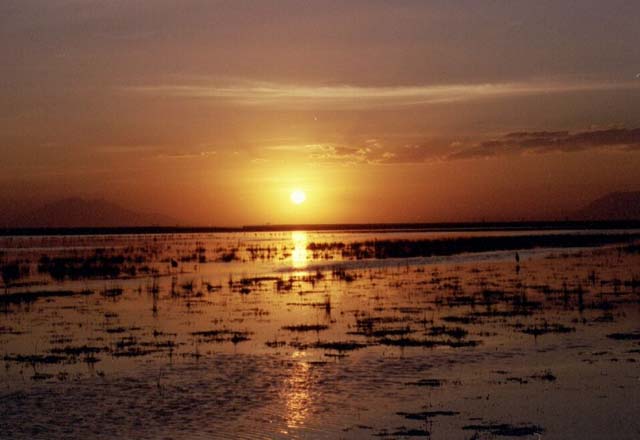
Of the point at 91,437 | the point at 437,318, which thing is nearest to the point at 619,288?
the point at 437,318

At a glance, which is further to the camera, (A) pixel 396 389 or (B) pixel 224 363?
(B) pixel 224 363

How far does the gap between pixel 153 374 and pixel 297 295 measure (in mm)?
16541

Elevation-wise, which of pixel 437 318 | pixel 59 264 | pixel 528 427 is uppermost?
pixel 59 264

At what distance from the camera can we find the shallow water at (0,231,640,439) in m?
13.6

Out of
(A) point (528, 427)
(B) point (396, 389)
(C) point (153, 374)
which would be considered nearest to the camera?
(A) point (528, 427)

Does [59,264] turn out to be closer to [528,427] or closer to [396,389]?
[396,389]

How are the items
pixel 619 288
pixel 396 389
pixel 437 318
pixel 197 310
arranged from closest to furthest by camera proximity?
pixel 396 389 → pixel 437 318 → pixel 197 310 → pixel 619 288

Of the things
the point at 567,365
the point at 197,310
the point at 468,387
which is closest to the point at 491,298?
the point at 197,310

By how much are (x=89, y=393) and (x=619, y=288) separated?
24.6 metres

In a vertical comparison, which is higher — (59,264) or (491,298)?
(59,264)

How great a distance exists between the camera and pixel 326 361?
18.9 meters

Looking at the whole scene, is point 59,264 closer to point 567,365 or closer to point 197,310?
point 197,310

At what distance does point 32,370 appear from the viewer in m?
18.4

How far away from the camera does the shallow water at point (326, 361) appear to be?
13.6m
